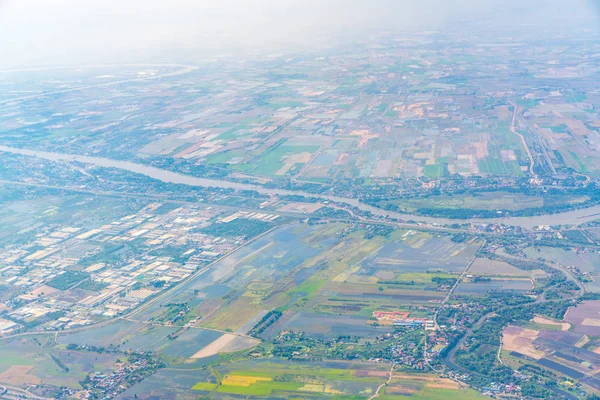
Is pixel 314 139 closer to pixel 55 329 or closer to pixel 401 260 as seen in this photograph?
pixel 401 260

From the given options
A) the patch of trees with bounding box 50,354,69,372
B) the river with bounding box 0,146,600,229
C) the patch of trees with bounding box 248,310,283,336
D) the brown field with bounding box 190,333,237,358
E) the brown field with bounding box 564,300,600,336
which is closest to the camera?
the patch of trees with bounding box 50,354,69,372

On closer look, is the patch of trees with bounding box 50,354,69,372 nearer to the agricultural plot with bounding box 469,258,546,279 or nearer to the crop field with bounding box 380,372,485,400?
the crop field with bounding box 380,372,485,400

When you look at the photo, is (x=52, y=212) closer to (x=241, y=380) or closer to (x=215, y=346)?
(x=215, y=346)

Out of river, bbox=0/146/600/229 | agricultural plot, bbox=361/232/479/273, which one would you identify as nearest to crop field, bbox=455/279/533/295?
agricultural plot, bbox=361/232/479/273

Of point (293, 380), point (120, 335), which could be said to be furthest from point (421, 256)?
point (120, 335)

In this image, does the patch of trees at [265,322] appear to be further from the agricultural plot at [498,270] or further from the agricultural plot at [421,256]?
the agricultural plot at [498,270]
